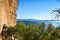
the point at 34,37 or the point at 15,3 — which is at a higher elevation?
the point at 15,3

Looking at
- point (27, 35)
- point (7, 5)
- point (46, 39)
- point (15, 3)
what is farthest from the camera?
point (15, 3)

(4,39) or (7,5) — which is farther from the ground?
(7,5)

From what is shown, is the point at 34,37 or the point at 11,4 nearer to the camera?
the point at 34,37

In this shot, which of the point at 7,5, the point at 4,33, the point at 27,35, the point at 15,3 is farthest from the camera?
the point at 15,3

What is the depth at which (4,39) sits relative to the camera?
25375mm

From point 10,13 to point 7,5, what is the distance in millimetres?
1524

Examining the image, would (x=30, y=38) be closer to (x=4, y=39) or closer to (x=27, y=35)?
(x=27, y=35)

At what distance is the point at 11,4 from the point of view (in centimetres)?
3167

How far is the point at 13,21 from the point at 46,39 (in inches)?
484

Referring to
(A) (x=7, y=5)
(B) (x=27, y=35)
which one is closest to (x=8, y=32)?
(B) (x=27, y=35)

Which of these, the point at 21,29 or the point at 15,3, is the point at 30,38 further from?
the point at 15,3

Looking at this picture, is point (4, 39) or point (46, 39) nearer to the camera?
point (46, 39)

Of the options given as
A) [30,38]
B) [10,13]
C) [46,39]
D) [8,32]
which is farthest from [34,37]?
[10,13]

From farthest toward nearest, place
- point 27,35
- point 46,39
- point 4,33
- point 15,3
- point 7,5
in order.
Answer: point 15,3 < point 7,5 < point 4,33 < point 27,35 < point 46,39
